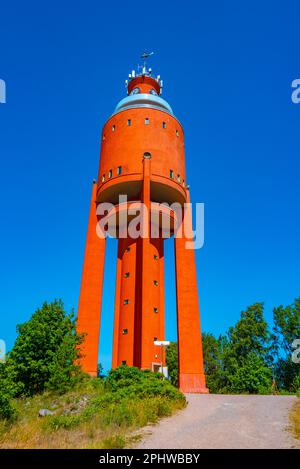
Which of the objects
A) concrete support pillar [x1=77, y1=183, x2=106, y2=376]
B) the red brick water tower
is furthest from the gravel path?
concrete support pillar [x1=77, y1=183, x2=106, y2=376]

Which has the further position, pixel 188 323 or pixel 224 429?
pixel 188 323

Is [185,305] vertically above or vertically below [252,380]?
above

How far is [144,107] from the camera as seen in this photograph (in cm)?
2827

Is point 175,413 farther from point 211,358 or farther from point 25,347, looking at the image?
point 211,358

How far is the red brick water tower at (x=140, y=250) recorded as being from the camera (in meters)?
23.2

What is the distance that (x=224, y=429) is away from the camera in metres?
8.95

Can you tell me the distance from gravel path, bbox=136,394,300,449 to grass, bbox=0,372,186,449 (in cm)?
45

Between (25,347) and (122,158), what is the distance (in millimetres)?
14769

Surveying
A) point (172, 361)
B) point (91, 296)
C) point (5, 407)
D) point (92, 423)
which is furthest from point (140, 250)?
point (172, 361)

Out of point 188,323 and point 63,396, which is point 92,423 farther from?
point 188,323

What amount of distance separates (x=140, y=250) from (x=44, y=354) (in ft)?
32.8

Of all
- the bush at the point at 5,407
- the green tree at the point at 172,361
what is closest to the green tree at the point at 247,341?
the green tree at the point at 172,361

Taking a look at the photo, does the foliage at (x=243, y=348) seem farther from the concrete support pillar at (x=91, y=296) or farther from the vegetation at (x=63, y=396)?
the vegetation at (x=63, y=396)
